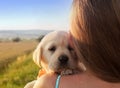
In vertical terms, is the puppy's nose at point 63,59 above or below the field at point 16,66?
above

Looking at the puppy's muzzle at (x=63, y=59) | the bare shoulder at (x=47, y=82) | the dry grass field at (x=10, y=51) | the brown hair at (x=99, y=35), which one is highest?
the brown hair at (x=99, y=35)

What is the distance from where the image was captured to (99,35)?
279 cm

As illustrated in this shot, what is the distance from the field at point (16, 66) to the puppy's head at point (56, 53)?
6064mm

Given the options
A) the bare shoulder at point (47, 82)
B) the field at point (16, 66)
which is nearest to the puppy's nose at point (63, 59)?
the bare shoulder at point (47, 82)

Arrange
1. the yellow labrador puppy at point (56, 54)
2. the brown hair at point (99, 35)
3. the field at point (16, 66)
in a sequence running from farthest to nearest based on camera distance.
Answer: the field at point (16, 66) → the yellow labrador puppy at point (56, 54) → the brown hair at point (99, 35)

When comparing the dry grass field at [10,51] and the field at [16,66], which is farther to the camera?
the dry grass field at [10,51]

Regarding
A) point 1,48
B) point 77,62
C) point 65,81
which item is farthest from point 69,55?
point 1,48

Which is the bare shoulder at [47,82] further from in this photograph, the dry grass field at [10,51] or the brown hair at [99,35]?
the dry grass field at [10,51]

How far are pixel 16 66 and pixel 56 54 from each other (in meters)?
10.9

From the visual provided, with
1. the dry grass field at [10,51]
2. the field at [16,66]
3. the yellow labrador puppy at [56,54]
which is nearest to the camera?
the yellow labrador puppy at [56,54]

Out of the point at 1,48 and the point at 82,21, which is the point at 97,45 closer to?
the point at 82,21

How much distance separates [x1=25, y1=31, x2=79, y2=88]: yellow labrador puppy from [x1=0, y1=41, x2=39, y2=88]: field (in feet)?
19.9

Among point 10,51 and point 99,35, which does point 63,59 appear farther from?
point 10,51

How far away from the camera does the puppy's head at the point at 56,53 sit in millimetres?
3666
